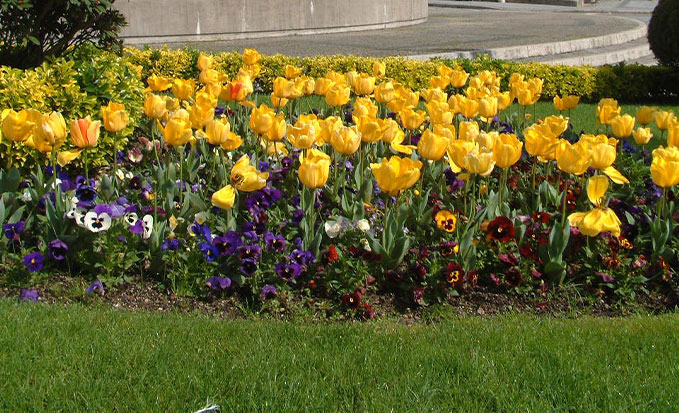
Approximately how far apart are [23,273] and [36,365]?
3.74ft

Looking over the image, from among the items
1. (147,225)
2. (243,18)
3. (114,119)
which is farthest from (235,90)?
(243,18)

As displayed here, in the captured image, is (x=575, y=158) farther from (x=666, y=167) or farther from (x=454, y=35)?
A: (x=454, y=35)

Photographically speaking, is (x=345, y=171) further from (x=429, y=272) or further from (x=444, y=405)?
(x=444, y=405)

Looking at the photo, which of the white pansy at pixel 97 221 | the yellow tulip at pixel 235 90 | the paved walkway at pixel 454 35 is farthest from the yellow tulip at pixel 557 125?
the paved walkway at pixel 454 35

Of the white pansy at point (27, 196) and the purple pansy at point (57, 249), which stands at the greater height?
the white pansy at point (27, 196)

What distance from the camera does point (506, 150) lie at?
14.8ft

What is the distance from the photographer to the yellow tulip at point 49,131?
4.50m

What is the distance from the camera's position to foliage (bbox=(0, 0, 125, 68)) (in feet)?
22.3

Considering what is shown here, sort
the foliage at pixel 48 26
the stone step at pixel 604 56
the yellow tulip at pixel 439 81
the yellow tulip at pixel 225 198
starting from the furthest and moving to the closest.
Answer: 1. the stone step at pixel 604 56
2. the foliage at pixel 48 26
3. the yellow tulip at pixel 439 81
4. the yellow tulip at pixel 225 198

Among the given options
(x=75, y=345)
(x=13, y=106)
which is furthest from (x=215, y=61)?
(x=75, y=345)

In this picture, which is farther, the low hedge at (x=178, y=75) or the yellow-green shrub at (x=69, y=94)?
the low hedge at (x=178, y=75)

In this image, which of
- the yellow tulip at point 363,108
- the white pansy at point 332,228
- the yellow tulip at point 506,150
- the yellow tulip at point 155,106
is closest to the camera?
the yellow tulip at point 506,150

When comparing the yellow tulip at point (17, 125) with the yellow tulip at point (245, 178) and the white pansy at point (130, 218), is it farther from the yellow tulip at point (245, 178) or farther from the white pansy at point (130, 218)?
the yellow tulip at point (245, 178)

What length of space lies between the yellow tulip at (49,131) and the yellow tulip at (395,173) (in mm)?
1767
